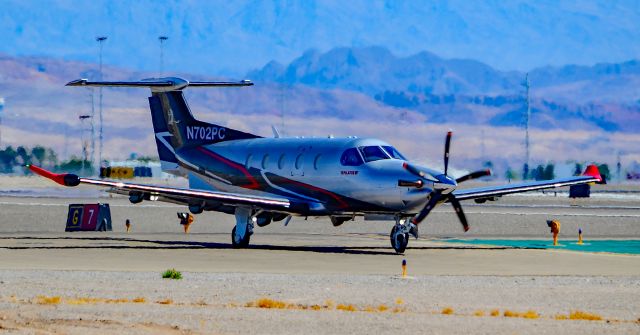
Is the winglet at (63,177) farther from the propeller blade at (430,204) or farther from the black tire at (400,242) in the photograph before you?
the propeller blade at (430,204)

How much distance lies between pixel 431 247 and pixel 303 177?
17.5 ft

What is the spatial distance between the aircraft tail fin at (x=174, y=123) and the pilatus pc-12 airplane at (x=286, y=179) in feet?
0.12

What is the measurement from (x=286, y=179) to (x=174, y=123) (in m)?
6.70

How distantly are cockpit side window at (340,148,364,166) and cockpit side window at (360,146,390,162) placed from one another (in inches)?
8.2

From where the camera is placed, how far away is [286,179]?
45.5 meters

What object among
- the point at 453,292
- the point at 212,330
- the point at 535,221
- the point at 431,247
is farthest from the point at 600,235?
the point at 212,330

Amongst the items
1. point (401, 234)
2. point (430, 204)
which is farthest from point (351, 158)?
point (430, 204)

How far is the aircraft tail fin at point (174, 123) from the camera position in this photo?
1940 inches

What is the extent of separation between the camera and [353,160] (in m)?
43.5

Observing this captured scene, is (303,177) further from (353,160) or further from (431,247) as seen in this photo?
(431,247)

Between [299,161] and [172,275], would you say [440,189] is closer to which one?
[299,161]

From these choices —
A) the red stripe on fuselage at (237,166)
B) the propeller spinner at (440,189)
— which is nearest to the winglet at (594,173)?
the propeller spinner at (440,189)

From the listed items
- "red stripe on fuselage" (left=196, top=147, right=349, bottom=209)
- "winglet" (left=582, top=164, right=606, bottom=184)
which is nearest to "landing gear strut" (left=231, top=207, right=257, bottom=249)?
"red stripe on fuselage" (left=196, top=147, right=349, bottom=209)

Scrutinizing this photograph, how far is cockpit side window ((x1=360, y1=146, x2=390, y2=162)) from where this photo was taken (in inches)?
1700
